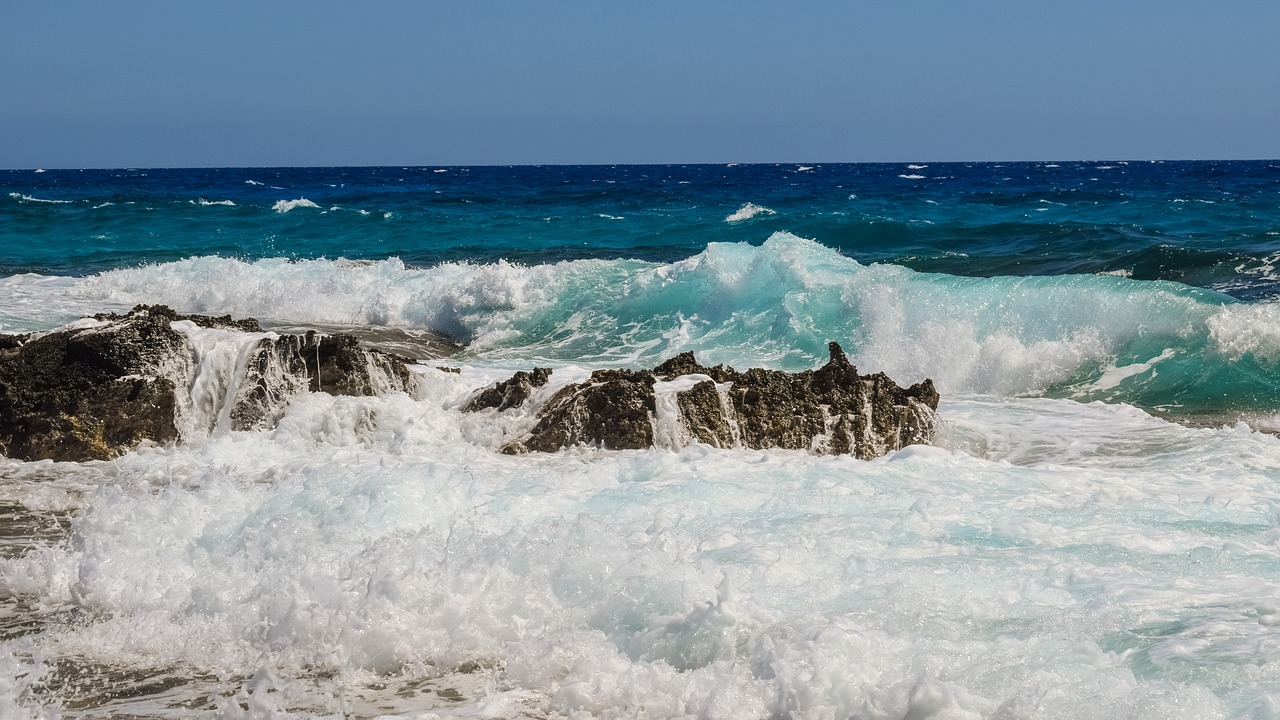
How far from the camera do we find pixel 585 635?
159 inches

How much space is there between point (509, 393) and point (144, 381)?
7.38 ft

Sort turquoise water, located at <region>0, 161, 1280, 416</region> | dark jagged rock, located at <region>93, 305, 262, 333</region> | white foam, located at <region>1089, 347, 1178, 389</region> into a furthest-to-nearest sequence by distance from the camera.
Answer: turquoise water, located at <region>0, 161, 1280, 416</region> < white foam, located at <region>1089, 347, 1178, 389</region> < dark jagged rock, located at <region>93, 305, 262, 333</region>

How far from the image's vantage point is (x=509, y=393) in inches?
291

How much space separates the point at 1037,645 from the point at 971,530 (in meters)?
1.36

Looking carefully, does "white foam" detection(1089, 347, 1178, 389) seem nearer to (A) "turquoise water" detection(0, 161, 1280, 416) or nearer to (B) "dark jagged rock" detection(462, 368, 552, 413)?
(A) "turquoise water" detection(0, 161, 1280, 416)

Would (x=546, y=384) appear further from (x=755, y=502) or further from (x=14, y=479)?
(x=14, y=479)

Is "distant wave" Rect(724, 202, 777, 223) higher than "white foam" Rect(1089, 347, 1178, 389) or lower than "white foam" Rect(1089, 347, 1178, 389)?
higher

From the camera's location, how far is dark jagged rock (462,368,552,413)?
735cm

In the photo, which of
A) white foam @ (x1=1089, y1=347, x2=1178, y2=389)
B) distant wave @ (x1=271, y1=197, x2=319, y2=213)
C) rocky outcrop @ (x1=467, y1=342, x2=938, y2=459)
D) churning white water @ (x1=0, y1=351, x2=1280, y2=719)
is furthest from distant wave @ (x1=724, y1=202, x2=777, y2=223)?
churning white water @ (x1=0, y1=351, x2=1280, y2=719)

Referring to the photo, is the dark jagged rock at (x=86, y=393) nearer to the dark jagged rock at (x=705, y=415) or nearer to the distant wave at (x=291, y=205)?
the dark jagged rock at (x=705, y=415)

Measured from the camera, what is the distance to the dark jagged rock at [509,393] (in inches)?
289

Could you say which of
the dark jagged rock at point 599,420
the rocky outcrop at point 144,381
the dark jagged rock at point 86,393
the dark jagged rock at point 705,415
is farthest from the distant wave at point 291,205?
the dark jagged rock at point 705,415

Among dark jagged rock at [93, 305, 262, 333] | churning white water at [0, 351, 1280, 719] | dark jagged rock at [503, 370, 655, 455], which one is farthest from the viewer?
Answer: dark jagged rock at [93, 305, 262, 333]

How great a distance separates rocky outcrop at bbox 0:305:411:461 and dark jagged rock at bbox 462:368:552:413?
27.6 inches
